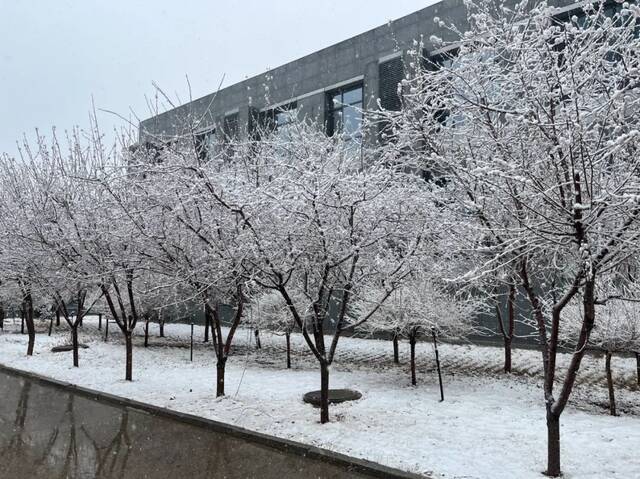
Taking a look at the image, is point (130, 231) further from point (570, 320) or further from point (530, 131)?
point (570, 320)

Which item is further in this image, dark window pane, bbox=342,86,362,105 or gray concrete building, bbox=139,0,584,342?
dark window pane, bbox=342,86,362,105

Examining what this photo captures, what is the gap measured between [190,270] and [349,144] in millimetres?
3722

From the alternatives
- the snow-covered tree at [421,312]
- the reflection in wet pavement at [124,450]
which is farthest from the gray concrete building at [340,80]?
the reflection in wet pavement at [124,450]

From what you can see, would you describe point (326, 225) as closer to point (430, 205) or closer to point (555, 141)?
point (430, 205)

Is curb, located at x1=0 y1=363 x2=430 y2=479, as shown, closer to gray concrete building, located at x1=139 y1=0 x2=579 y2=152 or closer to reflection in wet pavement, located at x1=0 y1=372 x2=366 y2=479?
reflection in wet pavement, located at x1=0 y1=372 x2=366 y2=479

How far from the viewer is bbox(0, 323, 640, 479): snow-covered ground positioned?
19.9 feet

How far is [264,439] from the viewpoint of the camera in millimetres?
6988

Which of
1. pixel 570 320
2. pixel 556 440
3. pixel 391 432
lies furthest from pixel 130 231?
pixel 570 320

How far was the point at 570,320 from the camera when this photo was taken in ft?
32.2

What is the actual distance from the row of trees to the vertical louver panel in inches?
454

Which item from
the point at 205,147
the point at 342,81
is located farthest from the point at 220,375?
the point at 342,81

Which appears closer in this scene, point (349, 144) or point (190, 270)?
point (190, 270)

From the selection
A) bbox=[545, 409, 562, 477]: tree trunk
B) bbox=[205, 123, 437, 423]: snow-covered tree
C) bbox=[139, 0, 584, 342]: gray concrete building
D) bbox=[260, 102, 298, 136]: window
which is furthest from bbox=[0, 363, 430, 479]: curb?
bbox=[139, 0, 584, 342]: gray concrete building

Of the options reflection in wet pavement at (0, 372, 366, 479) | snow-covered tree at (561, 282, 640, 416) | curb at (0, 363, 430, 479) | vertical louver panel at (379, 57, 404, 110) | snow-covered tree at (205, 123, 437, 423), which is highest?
vertical louver panel at (379, 57, 404, 110)
